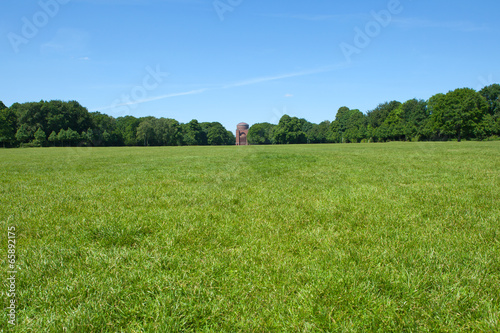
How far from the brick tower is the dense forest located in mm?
34196

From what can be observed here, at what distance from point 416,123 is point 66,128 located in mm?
122623

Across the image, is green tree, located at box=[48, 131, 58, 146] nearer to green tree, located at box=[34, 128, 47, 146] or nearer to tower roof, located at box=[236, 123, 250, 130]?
green tree, located at box=[34, 128, 47, 146]

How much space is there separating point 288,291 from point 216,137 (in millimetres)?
137703

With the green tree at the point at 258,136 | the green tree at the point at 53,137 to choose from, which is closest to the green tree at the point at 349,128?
the green tree at the point at 258,136

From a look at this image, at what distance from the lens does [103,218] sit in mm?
4438

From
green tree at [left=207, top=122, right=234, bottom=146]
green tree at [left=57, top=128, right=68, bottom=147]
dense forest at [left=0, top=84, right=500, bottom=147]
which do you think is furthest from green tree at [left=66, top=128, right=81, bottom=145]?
green tree at [left=207, top=122, right=234, bottom=146]

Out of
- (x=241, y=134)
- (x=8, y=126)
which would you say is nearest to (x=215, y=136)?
(x=241, y=134)

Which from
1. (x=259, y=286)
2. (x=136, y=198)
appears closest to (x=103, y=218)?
(x=136, y=198)

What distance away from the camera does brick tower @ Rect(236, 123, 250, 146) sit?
15475 centimetres

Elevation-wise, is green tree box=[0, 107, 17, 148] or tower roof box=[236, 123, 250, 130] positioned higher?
tower roof box=[236, 123, 250, 130]

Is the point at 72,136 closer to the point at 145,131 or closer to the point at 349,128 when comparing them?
the point at 145,131

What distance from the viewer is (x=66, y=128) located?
3509 inches

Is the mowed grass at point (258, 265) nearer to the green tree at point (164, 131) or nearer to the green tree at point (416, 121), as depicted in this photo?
the green tree at point (416, 121)

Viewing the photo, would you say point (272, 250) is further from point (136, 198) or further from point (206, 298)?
point (136, 198)
